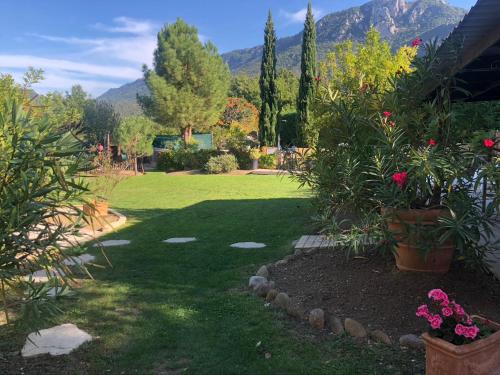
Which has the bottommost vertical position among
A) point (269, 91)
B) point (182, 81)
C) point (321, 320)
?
point (321, 320)

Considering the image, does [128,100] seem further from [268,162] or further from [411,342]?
[411,342]

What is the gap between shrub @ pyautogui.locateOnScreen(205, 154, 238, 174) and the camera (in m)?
24.8

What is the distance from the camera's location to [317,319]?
3965 mm

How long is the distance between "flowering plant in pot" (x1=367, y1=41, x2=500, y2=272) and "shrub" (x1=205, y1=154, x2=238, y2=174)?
66.4 feet

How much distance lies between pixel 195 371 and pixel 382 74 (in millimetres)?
15650

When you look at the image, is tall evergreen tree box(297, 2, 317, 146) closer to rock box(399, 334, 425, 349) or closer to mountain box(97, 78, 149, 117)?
mountain box(97, 78, 149, 117)

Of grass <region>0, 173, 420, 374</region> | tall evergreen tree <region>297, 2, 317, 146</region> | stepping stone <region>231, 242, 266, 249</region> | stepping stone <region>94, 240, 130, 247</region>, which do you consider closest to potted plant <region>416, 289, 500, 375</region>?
grass <region>0, 173, 420, 374</region>

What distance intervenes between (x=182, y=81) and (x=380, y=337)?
29.4m

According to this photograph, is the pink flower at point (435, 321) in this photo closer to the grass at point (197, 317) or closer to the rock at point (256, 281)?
the grass at point (197, 317)

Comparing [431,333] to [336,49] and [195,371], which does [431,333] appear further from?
[336,49]

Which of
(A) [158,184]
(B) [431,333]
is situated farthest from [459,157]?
(A) [158,184]

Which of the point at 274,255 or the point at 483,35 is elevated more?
the point at 483,35

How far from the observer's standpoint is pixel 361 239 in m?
4.28

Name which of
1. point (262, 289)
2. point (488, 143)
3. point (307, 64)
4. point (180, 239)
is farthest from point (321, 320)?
point (307, 64)
